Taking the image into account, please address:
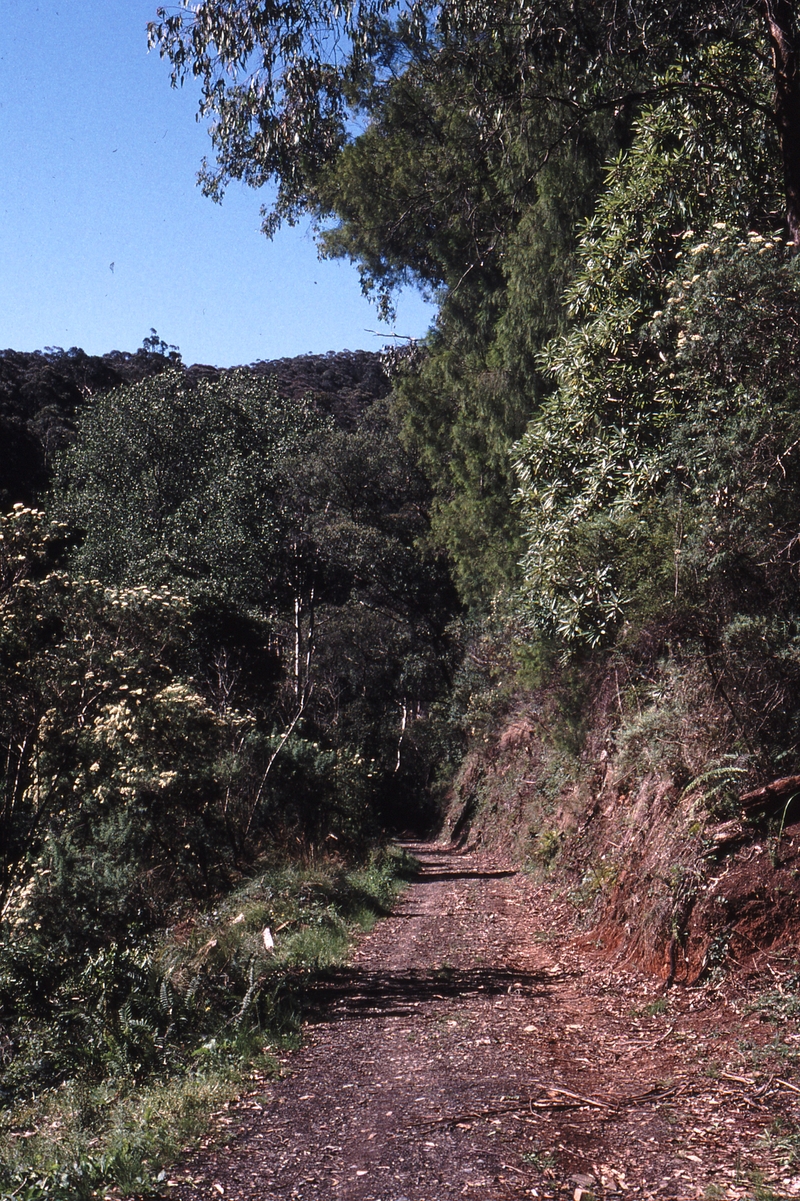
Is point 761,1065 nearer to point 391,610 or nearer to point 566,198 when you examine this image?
point 566,198

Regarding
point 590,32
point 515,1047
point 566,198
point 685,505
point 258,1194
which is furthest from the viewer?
point 566,198

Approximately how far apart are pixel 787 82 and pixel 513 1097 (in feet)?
27.8

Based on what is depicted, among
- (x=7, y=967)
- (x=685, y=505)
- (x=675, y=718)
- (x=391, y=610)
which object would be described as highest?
(x=391, y=610)

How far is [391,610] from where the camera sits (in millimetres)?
32844

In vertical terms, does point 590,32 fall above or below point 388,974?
above

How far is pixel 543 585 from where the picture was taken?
32.2 feet

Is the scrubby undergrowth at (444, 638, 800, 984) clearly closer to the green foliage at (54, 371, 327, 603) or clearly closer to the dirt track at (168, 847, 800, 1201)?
the dirt track at (168, 847, 800, 1201)

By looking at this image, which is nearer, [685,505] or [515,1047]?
[515,1047]

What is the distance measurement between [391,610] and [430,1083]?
2732 centimetres

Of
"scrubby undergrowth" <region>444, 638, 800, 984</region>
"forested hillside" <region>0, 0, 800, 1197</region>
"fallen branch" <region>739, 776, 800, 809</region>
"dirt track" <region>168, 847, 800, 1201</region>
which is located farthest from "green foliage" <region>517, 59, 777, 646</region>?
"dirt track" <region>168, 847, 800, 1201</region>

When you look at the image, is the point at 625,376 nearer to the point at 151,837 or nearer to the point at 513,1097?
the point at 513,1097

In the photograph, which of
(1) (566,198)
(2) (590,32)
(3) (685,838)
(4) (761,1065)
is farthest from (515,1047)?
(1) (566,198)

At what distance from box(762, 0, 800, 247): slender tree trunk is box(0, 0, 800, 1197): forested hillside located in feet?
0.10

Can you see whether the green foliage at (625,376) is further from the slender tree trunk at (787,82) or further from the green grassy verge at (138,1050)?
the green grassy verge at (138,1050)
